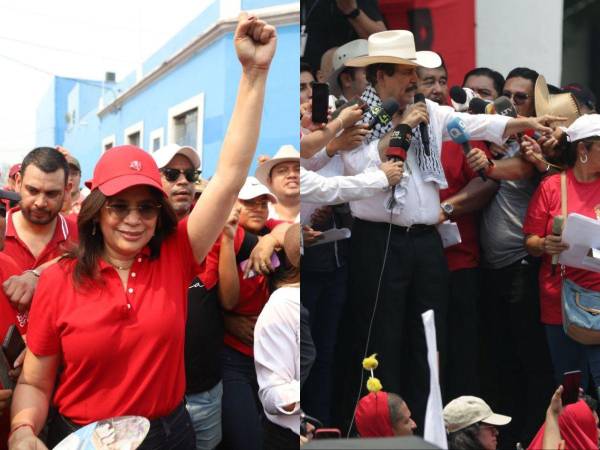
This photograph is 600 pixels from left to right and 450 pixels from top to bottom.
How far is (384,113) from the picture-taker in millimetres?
2361

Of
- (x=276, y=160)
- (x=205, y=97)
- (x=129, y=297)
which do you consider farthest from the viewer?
(x=205, y=97)

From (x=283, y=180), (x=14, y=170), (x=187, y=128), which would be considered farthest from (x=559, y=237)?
(x=14, y=170)

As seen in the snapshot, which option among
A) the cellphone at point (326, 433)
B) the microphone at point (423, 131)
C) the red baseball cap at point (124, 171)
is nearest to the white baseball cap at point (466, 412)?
the cellphone at point (326, 433)

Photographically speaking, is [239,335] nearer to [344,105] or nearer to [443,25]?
[344,105]

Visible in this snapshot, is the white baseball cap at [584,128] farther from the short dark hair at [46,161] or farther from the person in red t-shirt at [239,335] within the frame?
the short dark hair at [46,161]

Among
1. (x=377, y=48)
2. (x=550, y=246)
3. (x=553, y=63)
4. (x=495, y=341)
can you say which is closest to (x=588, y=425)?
(x=495, y=341)

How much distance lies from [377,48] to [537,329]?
100cm

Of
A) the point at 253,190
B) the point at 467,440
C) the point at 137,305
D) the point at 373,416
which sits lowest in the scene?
the point at 467,440

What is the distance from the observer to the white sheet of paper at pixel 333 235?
7.53ft

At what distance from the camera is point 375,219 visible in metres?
2.36

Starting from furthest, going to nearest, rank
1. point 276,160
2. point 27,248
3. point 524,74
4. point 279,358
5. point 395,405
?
point 27,248 → point 276,160 → point 279,358 → point 524,74 → point 395,405

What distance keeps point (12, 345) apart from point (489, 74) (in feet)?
5.31

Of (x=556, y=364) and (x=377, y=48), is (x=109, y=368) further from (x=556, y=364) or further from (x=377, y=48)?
(x=556, y=364)

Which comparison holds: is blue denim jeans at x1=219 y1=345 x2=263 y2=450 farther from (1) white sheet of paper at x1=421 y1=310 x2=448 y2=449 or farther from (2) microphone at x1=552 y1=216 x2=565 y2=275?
(2) microphone at x1=552 y1=216 x2=565 y2=275
